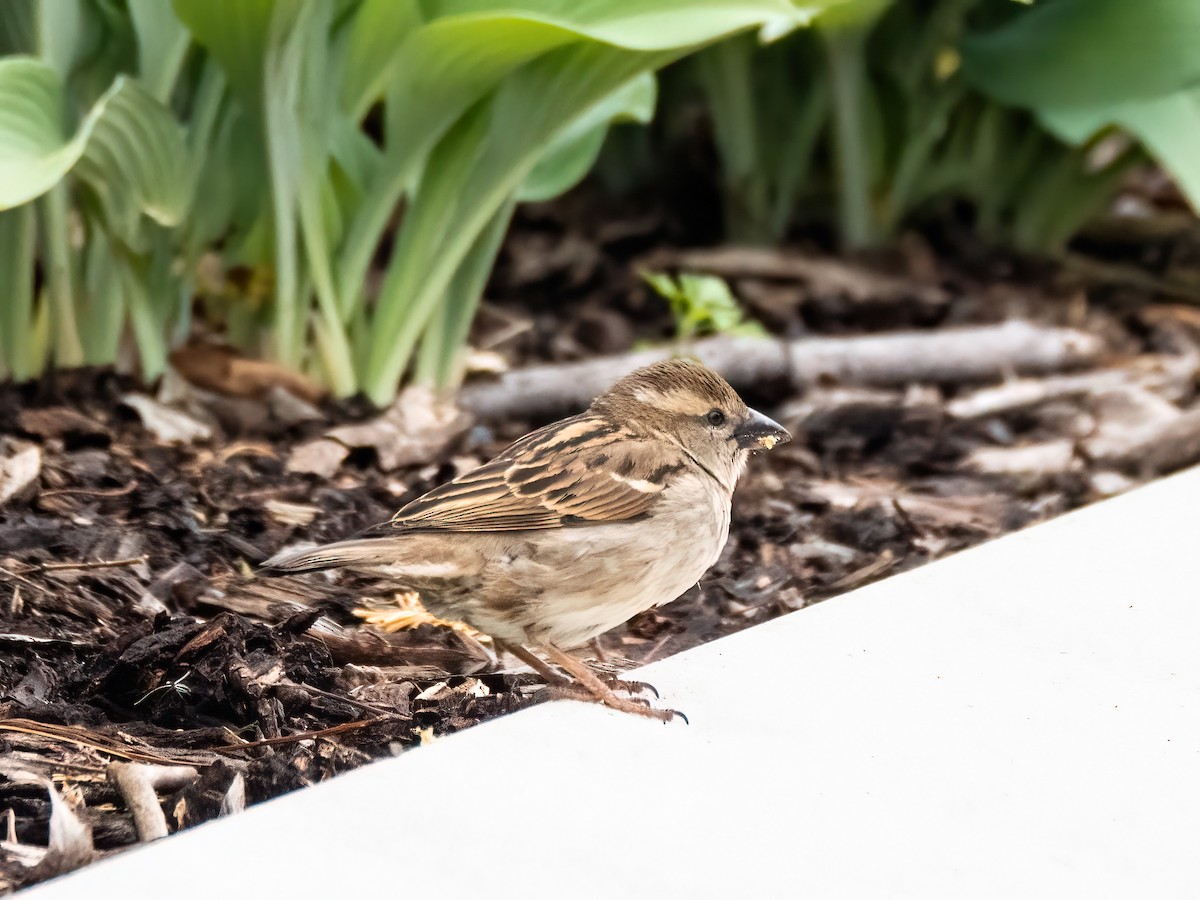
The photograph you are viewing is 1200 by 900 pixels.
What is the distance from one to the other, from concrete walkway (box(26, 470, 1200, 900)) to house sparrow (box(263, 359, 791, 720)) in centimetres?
17

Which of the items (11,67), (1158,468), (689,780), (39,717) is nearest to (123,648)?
(39,717)

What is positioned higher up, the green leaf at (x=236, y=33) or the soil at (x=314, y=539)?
the green leaf at (x=236, y=33)

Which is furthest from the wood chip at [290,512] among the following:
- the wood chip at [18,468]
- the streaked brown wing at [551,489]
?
the streaked brown wing at [551,489]

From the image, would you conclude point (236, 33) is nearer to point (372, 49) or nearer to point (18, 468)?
point (372, 49)

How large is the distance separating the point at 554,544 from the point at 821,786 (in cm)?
76

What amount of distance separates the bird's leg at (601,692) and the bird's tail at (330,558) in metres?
0.39

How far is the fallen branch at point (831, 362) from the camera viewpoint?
4535mm

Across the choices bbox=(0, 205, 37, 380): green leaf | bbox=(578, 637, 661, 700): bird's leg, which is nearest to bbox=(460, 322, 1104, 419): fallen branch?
bbox=(0, 205, 37, 380): green leaf

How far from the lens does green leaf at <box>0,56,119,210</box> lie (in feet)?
9.54

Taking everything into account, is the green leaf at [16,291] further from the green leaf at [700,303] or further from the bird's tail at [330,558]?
the green leaf at [700,303]

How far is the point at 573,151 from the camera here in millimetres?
4566

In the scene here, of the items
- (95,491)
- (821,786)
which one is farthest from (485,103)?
(821,786)

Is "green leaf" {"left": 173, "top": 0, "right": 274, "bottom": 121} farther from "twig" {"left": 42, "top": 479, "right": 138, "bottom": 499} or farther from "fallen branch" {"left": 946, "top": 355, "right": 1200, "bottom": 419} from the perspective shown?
"fallen branch" {"left": 946, "top": 355, "right": 1200, "bottom": 419}

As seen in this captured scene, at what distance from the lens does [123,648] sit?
269 centimetres
